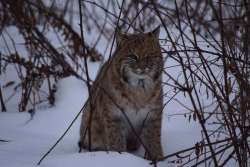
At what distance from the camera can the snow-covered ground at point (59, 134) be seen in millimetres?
3379

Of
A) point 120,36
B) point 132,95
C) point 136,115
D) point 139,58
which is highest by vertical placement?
point 120,36

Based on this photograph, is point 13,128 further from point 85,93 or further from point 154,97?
point 154,97

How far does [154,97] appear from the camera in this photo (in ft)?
12.9

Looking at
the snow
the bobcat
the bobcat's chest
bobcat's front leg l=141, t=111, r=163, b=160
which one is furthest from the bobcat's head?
the snow

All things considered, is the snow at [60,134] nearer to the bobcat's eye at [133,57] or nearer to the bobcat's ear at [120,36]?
the bobcat's eye at [133,57]

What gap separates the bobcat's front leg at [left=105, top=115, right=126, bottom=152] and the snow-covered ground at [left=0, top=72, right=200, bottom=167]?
278mm

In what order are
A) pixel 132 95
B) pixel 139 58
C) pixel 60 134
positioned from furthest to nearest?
1. pixel 60 134
2. pixel 132 95
3. pixel 139 58

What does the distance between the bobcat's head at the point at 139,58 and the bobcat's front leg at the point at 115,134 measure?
0.30 m

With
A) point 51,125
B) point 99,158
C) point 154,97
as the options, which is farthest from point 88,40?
point 99,158

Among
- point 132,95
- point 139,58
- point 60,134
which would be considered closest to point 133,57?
point 139,58

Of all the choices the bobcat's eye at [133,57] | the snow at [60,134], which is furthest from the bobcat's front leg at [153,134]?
the bobcat's eye at [133,57]

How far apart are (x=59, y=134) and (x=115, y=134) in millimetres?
928

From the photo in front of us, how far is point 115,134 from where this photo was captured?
12.8ft

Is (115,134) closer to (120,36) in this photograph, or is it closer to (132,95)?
(132,95)
